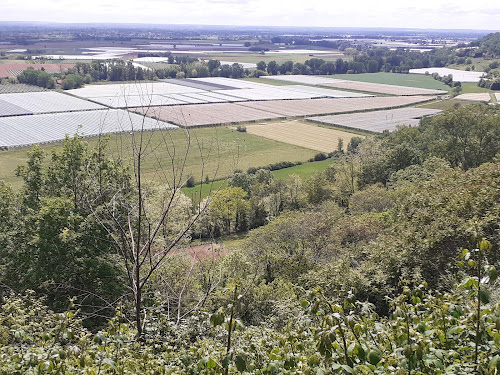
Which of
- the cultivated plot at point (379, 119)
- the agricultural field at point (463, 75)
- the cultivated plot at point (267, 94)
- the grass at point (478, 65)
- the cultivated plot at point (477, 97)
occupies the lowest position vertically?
the cultivated plot at point (379, 119)

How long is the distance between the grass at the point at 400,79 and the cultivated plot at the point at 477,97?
53.2 feet

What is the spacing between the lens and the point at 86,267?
1833cm

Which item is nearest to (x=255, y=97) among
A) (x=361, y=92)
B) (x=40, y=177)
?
(x=361, y=92)

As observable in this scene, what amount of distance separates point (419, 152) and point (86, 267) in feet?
126

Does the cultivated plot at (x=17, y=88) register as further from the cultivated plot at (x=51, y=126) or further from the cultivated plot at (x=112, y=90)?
the cultivated plot at (x=51, y=126)

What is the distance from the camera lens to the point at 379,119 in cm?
9350

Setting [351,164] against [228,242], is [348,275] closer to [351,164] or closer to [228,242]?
[228,242]

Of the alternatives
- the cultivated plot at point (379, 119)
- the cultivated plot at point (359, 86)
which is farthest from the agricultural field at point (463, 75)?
the cultivated plot at point (379, 119)

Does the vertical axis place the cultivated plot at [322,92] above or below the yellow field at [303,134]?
above

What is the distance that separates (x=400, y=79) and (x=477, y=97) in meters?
53.6

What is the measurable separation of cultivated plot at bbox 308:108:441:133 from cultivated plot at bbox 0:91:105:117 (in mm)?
49384

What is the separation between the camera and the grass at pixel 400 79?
144 metres

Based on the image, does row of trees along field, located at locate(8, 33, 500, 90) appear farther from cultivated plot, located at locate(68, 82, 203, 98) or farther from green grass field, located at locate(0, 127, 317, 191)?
green grass field, located at locate(0, 127, 317, 191)

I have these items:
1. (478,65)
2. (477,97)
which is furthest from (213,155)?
(478,65)
